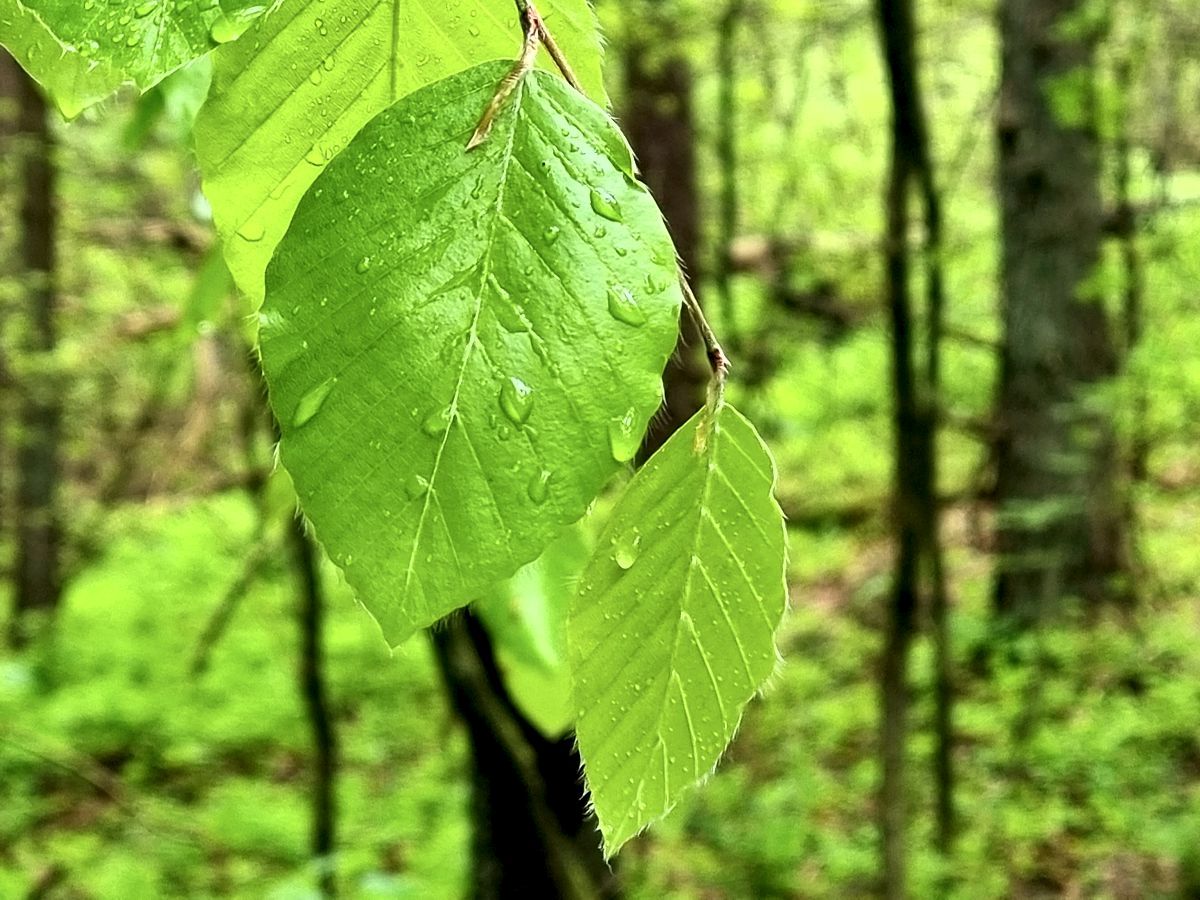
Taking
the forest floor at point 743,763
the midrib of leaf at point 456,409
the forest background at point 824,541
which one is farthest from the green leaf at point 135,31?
the forest floor at point 743,763

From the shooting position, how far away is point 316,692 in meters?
3.08

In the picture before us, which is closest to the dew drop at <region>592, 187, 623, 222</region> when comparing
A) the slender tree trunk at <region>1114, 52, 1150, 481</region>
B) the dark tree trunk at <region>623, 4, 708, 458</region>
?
the dark tree trunk at <region>623, 4, 708, 458</region>

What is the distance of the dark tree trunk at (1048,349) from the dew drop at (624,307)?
418cm

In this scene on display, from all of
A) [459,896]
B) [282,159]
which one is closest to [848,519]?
[459,896]

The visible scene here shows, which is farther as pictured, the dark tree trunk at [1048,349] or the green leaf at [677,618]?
the dark tree trunk at [1048,349]

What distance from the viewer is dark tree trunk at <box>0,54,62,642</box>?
4.31 metres

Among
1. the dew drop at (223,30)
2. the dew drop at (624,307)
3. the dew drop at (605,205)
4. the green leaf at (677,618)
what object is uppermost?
the dew drop at (223,30)

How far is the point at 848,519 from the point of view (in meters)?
7.32

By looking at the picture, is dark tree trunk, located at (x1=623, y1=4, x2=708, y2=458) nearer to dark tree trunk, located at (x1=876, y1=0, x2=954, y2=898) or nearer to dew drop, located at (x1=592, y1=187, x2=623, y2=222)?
dark tree trunk, located at (x1=876, y1=0, x2=954, y2=898)

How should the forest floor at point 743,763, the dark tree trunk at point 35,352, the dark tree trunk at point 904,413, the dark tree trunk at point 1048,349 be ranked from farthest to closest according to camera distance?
the dark tree trunk at point 1048,349, the dark tree trunk at point 35,352, the forest floor at point 743,763, the dark tree trunk at point 904,413

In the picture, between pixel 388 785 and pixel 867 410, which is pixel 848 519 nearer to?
pixel 867 410

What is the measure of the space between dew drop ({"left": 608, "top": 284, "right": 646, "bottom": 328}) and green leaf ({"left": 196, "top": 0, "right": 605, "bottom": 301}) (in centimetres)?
12

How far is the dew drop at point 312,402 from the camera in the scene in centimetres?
27

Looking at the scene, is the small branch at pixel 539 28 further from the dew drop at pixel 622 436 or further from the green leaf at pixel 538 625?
the green leaf at pixel 538 625
